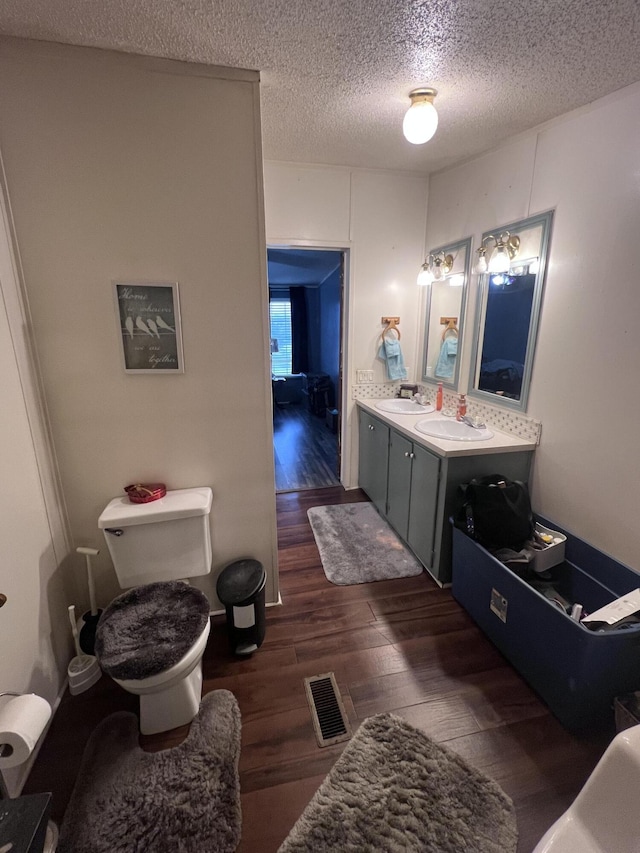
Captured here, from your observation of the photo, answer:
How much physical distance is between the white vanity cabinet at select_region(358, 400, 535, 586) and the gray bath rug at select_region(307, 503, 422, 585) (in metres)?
0.11

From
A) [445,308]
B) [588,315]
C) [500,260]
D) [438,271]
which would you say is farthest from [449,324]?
[588,315]

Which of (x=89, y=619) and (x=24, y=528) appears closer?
(x=24, y=528)

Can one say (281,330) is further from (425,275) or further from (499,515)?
(499,515)

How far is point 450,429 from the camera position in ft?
8.54

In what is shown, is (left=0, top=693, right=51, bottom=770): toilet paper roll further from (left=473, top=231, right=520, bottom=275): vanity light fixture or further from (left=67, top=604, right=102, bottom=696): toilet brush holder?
(left=473, top=231, right=520, bottom=275): vanity light fixture

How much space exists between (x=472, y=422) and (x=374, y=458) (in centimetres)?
86

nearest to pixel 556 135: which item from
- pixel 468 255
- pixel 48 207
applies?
pixel 468 255

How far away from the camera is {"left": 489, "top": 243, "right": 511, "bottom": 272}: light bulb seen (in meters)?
2.20

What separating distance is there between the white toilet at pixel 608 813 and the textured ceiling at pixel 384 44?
211 centimetres

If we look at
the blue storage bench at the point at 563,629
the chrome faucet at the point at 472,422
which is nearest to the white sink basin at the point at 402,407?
the chrome faucet at the point at 472,422

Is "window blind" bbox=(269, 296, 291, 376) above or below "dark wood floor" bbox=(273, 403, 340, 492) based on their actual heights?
above

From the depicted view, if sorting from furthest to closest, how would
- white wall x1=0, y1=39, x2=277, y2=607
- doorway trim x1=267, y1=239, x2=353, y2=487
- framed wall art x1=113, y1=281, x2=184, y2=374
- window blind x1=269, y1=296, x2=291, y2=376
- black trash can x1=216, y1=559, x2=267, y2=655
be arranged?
1. window blind x1=269, y1=296, x2=291, y2=376
2. doorway trim x1=267, y1=239, x2=353, y2=487
3. black trash can x1=216, y1=559, x2=267, y2=655
4. framed wall art x1=113, y1=281, x2=184, y2=374
5. white wall x1=0, y1=39, x2=277, y2=607

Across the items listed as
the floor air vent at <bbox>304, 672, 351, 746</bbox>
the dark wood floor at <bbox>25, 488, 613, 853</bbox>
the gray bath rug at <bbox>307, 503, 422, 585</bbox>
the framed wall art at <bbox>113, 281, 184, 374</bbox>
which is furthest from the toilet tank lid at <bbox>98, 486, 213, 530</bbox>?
the gray bath rug at <bbox>307, 503, 422, 585</bbox>

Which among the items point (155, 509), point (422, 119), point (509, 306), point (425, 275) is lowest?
point (155, 509)
